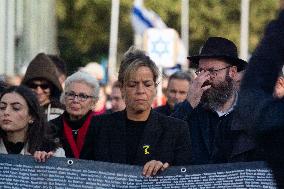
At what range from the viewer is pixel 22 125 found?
7.60 metres

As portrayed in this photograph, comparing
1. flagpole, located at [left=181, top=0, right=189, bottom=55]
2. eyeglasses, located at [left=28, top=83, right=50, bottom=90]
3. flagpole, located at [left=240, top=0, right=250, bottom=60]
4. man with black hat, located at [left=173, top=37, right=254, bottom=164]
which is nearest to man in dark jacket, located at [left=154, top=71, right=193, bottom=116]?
eyeglasses, located at [left=28, top=83, right=50, bottom=90]

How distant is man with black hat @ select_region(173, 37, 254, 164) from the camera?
7.07 metres

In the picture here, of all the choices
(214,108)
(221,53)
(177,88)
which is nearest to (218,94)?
(214,108)

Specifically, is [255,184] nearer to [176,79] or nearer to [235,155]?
[235,155]

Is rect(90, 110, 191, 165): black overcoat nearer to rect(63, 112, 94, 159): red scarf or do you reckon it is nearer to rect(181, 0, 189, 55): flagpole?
rect(63, 112, 94, 159): red scarf

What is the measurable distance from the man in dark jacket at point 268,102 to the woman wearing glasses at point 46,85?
6.98 meters

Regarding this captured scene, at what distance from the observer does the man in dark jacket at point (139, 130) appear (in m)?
7.00

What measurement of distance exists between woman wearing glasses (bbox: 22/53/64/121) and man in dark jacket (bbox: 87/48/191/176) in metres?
2.87

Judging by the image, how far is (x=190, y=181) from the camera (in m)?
6.60

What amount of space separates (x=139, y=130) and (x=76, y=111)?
184 centimetres

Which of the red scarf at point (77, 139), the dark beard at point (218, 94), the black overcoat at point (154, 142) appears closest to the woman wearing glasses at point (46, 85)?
the red scarf at point (77, 139)

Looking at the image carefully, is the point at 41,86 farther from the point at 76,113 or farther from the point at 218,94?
the point at 218,94

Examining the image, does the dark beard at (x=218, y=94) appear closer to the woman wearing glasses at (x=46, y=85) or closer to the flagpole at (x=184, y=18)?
the woman wearing glasses at (x=46, y=85)

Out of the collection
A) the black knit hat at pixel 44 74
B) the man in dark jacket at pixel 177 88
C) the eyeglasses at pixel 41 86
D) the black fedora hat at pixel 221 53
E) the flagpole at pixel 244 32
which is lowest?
the black fedora hat at pixel 221 53
